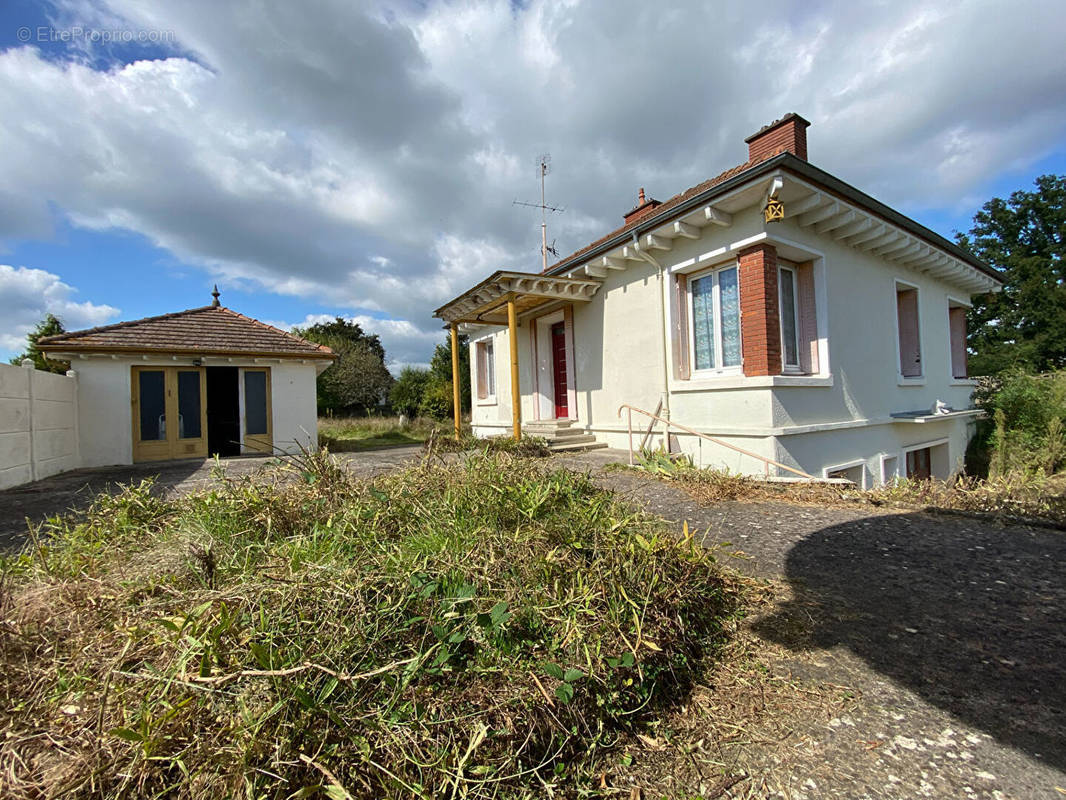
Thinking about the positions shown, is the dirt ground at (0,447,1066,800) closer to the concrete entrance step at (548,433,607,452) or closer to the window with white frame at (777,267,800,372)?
the window with white frame at (777,267,800,372)

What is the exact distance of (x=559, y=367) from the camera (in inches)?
426

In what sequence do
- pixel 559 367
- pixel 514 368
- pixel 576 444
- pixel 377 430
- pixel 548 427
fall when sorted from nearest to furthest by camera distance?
pixel 514 368
pixel 576 444
pixel 548 427
pixel 559 367
pixel 377 430

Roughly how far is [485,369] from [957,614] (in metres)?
12.0

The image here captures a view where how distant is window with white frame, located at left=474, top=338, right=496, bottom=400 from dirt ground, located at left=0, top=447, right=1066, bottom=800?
963 cm

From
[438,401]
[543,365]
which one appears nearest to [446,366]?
[438,401]

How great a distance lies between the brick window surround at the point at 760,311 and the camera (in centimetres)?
623

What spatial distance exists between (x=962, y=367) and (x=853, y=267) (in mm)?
6370

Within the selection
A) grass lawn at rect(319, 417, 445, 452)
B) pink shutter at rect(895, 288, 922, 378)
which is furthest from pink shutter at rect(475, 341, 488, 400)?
pink shutter at rect(895, 288, 922, 378)

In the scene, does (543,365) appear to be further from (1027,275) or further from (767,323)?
(1027,275)

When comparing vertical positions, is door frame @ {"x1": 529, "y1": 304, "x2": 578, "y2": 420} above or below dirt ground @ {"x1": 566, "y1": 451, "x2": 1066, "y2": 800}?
above

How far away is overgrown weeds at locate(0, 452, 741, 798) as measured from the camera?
124cm

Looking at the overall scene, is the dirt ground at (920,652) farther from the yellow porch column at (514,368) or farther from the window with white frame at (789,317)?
the yellow porch column at (514,368)

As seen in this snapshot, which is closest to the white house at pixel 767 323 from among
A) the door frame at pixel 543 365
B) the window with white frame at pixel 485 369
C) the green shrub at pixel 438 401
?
the door frame at pixel 543 365

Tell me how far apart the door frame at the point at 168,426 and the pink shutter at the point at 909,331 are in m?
15.3
